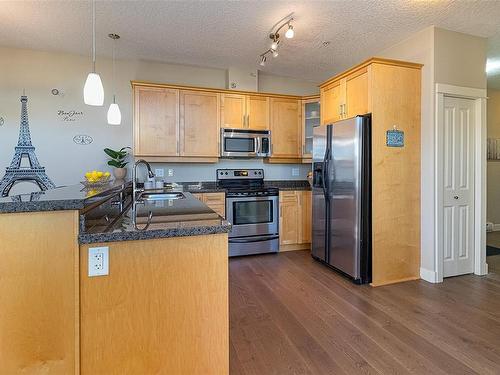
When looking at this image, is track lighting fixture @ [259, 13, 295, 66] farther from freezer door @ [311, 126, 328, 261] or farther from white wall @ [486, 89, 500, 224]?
white wall @ [486, 89, 500, 224]

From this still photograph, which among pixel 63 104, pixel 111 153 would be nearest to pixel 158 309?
pixel 111 153

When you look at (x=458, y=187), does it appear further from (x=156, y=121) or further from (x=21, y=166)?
(x=21, y=166)

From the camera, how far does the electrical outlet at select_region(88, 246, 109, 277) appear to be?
120cm

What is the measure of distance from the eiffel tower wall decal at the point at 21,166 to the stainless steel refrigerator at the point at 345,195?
3728 mm

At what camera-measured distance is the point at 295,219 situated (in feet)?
13.9

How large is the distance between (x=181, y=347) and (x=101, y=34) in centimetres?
348

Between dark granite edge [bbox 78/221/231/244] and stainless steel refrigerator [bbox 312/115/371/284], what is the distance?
2.04 metres

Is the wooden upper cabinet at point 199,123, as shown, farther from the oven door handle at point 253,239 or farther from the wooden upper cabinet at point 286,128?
the oven door handle at point 253,239

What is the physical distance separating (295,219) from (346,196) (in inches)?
50.7

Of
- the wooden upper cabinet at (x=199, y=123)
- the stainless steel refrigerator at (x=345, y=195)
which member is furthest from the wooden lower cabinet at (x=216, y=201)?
the stainless steel refrigerator at (x=345, y=195)

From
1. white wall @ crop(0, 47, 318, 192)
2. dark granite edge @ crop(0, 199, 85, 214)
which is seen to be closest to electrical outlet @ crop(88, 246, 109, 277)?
dark granite edge @ crop(0, 199, 85, 214)

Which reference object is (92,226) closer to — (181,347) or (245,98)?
(181,347)

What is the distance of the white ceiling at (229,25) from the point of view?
8.82ft

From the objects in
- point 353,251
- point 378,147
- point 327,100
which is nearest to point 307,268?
point 353,251
